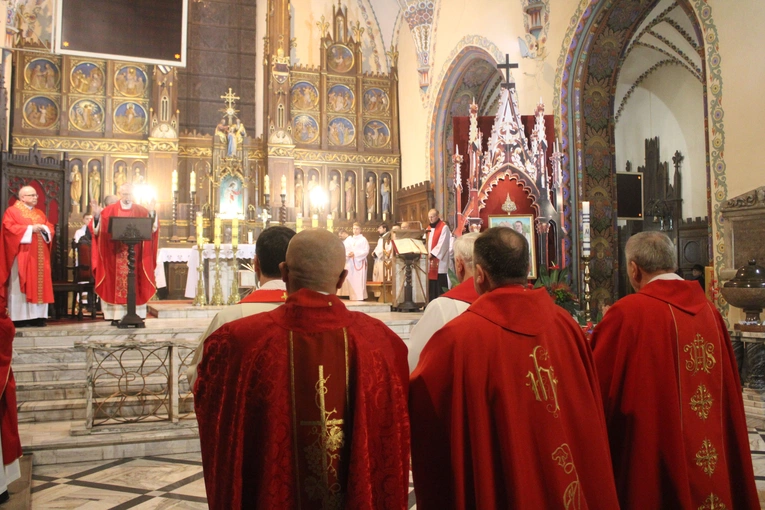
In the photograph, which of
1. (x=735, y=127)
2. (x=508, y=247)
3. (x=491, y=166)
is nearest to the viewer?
(x=508, y=247)

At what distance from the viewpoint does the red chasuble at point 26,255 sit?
7.16 meters

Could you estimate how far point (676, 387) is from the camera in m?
2.66

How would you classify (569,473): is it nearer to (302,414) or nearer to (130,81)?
(302,414)

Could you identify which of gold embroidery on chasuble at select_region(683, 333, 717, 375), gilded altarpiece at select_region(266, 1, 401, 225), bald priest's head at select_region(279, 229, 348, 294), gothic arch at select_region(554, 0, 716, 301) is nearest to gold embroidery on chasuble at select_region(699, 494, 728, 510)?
gold embroidery on chasuble at select_region(683, 333, 717, 375)

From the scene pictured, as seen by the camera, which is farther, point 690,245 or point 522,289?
point 690,245

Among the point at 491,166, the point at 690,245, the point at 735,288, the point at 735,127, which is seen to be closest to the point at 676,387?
the point at 735,288

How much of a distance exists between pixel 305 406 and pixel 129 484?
9.04ft

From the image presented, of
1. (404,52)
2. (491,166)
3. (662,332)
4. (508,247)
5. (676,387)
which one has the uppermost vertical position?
(404,52)

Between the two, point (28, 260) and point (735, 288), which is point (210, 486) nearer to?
point (735, 288)

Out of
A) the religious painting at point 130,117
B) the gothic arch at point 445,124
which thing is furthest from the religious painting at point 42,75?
the gothic arch at point 445,124

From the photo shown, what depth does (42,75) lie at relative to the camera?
1408cm

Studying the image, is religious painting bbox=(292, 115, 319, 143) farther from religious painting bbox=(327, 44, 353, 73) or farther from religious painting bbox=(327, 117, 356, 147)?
religious painting bbox=(327, 44, 353, 73)

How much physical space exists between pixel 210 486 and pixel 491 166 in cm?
796

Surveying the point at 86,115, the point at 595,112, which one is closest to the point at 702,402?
the point at 595,112
